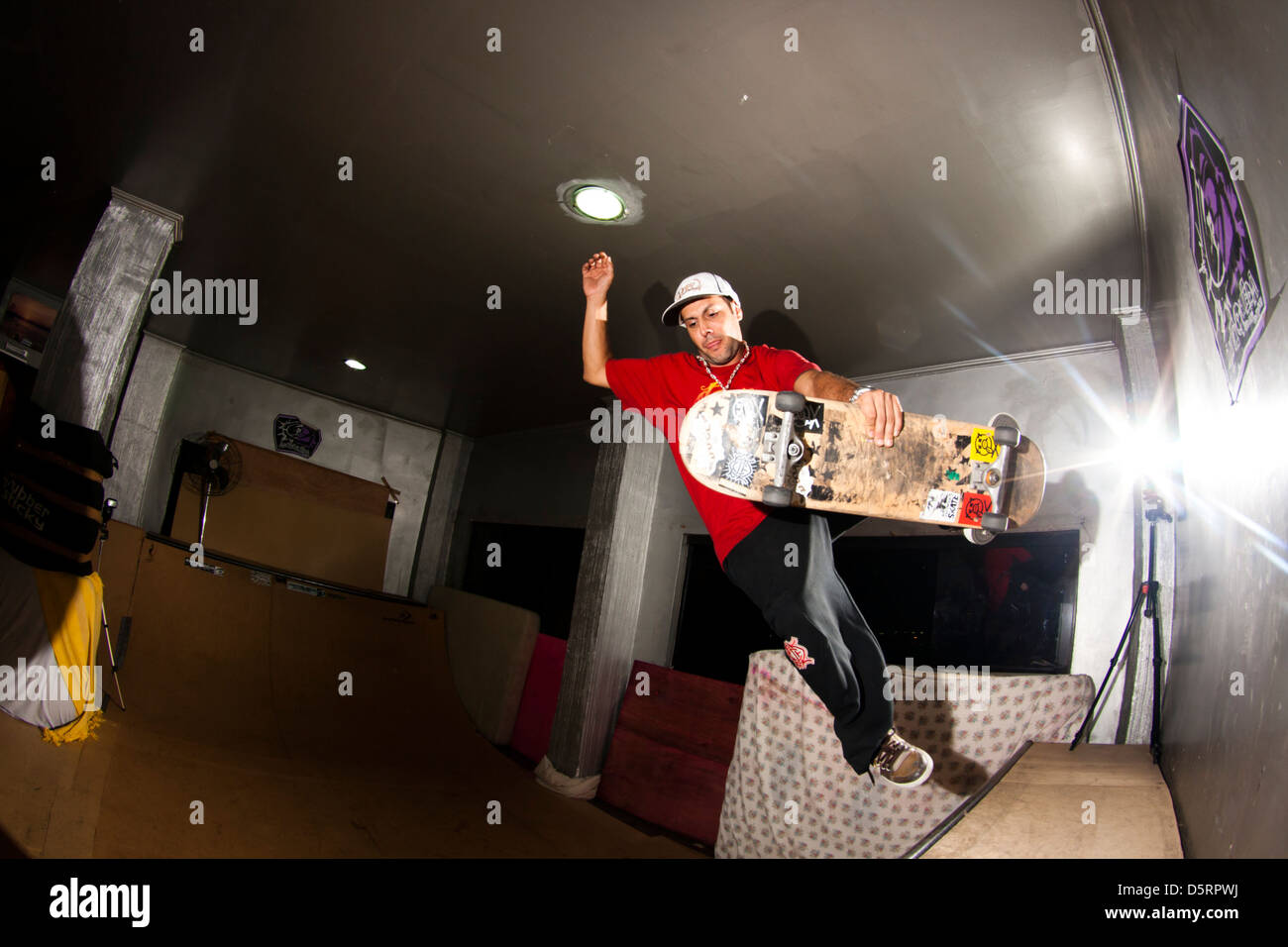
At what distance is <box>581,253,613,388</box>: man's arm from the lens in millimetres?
2539

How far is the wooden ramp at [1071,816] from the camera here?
2.15 metres

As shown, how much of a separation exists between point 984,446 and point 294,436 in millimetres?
8322

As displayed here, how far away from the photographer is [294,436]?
8406 mm

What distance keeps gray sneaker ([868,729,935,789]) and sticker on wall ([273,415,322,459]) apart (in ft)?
26.7

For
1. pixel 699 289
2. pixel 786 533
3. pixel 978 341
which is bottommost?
pixel 786 533

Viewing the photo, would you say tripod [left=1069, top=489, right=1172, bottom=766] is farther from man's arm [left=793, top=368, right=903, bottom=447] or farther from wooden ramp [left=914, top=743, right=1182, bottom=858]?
man's arm [left=793, top=368, right=903, bottom=447]

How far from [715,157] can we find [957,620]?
3247 mm

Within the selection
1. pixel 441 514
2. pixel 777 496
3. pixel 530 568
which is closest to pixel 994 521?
pixel 777 496

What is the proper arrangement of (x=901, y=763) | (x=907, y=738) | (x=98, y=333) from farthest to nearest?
(x=98, y=333)
(x=907, y=738)
(x=901, y=763)

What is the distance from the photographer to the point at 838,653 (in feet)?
7.34

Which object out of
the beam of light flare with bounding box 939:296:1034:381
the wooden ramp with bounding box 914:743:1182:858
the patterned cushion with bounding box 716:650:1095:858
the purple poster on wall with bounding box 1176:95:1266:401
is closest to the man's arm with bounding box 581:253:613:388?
the purple poster on wall with bounding box 1176:95:1266:401

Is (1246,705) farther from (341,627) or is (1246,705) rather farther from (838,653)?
(341,627)

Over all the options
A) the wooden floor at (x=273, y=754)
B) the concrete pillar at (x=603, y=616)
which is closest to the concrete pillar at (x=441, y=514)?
the wooden floor at (x=273, y=754)

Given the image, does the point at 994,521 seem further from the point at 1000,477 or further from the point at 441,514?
the point at 441,514
